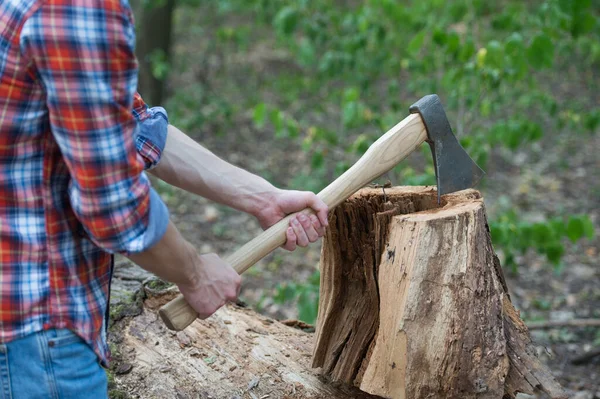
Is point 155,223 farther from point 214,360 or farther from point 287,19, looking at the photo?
point 287,19

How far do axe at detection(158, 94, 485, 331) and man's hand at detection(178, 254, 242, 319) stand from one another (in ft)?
0.90

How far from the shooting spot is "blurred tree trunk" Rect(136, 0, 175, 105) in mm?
7441

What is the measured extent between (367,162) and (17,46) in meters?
1.29

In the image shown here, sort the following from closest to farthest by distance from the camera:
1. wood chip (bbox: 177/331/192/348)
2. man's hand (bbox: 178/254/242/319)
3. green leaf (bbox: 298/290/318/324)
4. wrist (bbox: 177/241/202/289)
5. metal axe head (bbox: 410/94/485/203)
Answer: wrist (bbox: 177/241/202/289) < man's hand (bbox: 178/254/242/319) < metal axe head (bbox: 410/94/485/203) < wood chip (bbox: 177/331/192/348) < green leaf (bbox: 298/290/318/324)

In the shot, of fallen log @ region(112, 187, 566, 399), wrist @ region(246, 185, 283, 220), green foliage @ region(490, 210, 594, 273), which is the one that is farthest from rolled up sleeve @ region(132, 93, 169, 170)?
green foliage @ region(490, 210, 594, 273)

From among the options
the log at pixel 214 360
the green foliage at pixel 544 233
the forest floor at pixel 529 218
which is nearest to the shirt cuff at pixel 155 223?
the log at pixel 214 360

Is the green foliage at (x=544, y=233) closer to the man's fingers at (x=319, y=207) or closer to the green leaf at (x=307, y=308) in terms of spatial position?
the green leaf at (x=307, y=308)

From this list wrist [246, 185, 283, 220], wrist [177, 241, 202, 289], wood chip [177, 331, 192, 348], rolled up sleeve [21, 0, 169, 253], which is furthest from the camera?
A: wood chip [177, 331, 192, 348]

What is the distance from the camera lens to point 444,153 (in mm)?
2465

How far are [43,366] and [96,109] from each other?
0.62 meters

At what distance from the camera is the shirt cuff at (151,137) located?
6.83 feet

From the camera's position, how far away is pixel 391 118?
5.17m

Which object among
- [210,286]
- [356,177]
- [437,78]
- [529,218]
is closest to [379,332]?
[356,177]

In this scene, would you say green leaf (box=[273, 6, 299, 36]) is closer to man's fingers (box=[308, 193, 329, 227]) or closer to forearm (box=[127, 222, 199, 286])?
man's fingers (box=[308, 193, 329, 227])
